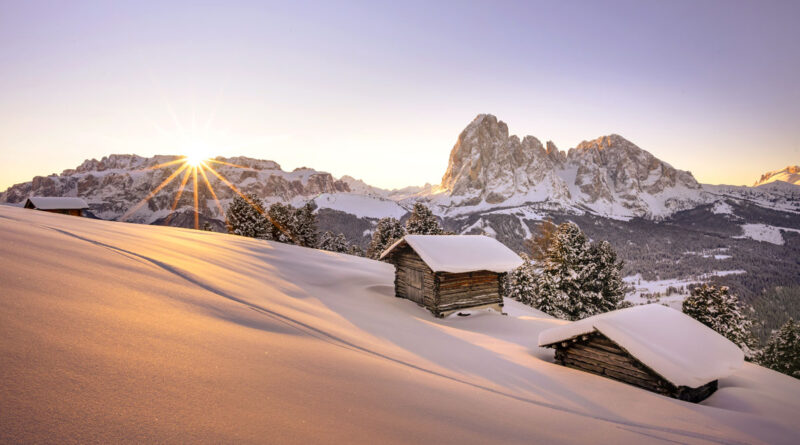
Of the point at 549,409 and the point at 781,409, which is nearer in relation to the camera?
the point at 549,409

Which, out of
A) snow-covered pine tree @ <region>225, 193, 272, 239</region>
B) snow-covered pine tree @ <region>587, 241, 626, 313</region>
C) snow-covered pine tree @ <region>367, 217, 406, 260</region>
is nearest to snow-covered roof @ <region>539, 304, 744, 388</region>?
snow-covered pine tree @ <region>587, 241, 626, 313</region>

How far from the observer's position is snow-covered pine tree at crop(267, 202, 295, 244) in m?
39.1

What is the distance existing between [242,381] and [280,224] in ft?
126

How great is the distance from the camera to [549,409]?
4.91m

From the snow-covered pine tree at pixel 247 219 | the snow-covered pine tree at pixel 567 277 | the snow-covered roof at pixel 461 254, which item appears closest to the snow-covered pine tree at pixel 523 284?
the snow-covered pine tree at pixel 567 277

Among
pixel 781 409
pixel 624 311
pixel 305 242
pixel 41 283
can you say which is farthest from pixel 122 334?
pixel 305 242

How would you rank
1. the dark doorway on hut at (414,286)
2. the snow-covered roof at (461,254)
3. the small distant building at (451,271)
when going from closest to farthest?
the snow-covered roof at (461,254) < the small distant building at (451,271) < the dark doorway on hut at (414,286)

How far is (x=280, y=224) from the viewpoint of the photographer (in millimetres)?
39250

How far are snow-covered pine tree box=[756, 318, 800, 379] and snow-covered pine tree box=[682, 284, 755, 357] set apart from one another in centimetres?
490

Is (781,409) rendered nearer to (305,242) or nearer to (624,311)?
(624,311)

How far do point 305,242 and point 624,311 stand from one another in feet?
120

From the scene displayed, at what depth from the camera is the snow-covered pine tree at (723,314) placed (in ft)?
66.4

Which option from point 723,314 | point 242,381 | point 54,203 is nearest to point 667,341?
point 242,381

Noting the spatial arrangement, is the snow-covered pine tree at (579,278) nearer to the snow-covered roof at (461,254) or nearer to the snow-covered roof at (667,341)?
the snow-covered roof at (461,254)
